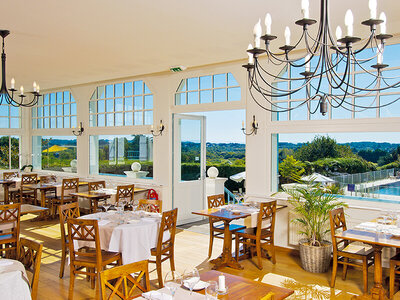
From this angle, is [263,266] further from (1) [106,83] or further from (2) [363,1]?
(1) [106,83]

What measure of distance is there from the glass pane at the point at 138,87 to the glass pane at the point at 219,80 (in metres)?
2.05

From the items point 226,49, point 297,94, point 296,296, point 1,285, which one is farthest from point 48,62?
point 296,296

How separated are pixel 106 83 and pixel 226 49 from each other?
14.5ft

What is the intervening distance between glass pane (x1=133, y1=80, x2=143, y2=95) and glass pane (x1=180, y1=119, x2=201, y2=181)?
1.26m

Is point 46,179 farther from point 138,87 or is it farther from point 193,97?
point 193,97

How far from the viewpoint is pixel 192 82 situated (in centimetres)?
753

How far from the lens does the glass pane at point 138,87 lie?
27.7 ft

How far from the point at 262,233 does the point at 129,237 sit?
2.08m

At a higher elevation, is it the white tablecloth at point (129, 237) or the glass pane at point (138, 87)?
the glass pane at point (138, 87)

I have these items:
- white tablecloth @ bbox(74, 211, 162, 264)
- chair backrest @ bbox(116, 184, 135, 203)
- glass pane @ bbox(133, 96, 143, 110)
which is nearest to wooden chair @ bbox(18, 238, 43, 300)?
white tablecloth @ bbox(74, 211, 162, 264)

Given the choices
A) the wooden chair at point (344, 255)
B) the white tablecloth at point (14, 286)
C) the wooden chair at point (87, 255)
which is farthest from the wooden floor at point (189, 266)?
the white tablecloth at point (14, 286)

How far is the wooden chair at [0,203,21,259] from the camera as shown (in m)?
4.74

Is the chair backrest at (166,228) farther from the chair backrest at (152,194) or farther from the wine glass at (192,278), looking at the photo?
the chair backrest at (152,194)

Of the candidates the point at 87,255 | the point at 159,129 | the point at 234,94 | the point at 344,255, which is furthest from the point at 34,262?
the point at 159,129
